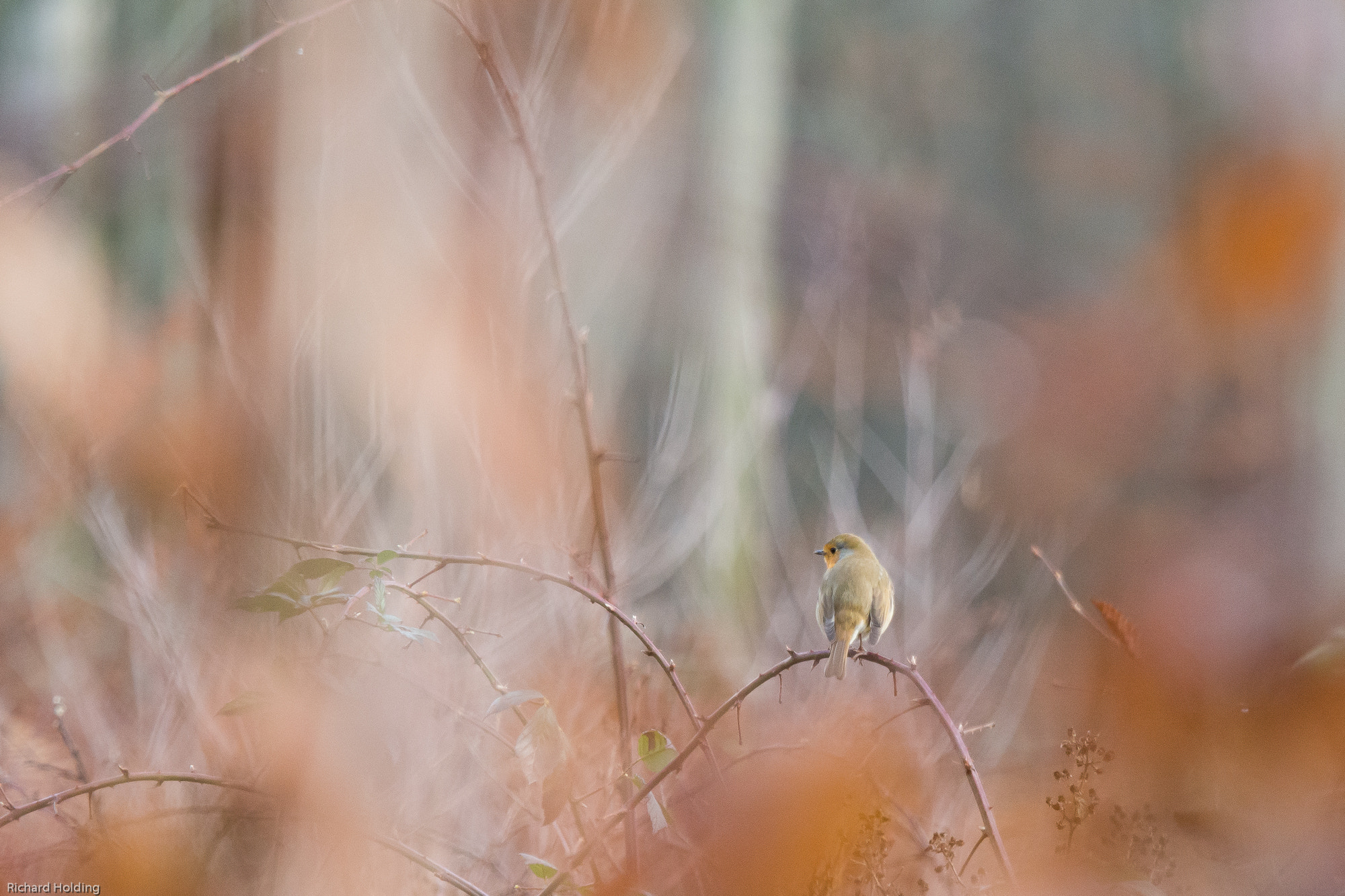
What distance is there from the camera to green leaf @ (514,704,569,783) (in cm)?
52

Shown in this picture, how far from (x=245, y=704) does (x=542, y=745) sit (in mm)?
184

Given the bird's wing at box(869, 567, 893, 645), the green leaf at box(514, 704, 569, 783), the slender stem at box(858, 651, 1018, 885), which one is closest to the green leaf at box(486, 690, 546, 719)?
the green leaf at box(514, 704, 569, 783)

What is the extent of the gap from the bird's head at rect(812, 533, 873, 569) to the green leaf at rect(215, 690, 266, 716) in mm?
840

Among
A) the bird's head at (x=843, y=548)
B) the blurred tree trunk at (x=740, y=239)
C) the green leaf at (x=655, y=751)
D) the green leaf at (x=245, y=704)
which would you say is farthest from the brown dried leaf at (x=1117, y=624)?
the blurred tree trunk at (x=740, y=239)

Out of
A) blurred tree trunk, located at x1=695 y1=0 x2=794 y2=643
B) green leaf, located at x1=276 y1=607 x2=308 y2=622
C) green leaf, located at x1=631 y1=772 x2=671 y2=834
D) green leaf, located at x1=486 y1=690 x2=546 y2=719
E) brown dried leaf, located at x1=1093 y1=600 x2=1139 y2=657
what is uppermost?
blurred tree trunk, located at x1=695 y1=0 x2=794 y2=643

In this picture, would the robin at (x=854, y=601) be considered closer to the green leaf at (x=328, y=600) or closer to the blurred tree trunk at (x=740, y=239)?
the blurred tree trunk at (x=740, y=239)

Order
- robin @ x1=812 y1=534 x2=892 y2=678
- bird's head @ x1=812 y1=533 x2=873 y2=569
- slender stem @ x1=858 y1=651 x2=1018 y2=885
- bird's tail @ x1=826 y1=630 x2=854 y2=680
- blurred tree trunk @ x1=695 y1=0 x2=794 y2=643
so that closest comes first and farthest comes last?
slender stem @ x1=858 y1=651 x2=1018 y2=885
bird's tail @ x1=826 y1=630 x2=854 y2=680
robin @ x1=812 y1=534 x2=892 y2=678
bird's head @ x1=812 y1=533 x2=873 y2=569
blurred tree trunk @ x1=695 y1=0 x2=794 y2=643

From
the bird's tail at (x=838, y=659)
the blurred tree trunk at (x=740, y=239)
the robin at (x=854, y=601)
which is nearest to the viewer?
the bird's tail at (x=838, y=659)

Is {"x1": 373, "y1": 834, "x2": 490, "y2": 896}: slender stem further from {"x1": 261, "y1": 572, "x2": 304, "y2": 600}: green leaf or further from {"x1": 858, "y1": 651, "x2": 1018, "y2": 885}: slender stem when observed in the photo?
{"x1": 858, "y1": 651, "x2": 1018, "y2": 885}: slender stem

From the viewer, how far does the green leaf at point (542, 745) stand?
523mm

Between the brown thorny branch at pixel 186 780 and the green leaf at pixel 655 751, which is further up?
the green leaf at pixel 655 751

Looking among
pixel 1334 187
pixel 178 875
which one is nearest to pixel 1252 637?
pixel 1334 187

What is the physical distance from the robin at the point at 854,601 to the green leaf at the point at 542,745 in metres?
0.58

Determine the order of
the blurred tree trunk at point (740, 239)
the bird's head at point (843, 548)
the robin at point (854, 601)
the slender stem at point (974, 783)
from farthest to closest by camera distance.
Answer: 1. the blurred tree trunk at point (740, 239)
2. the bird's head at point (843, 548)
3. the robin at point (854, 601)
4. the slender stem at point (974, 783)
